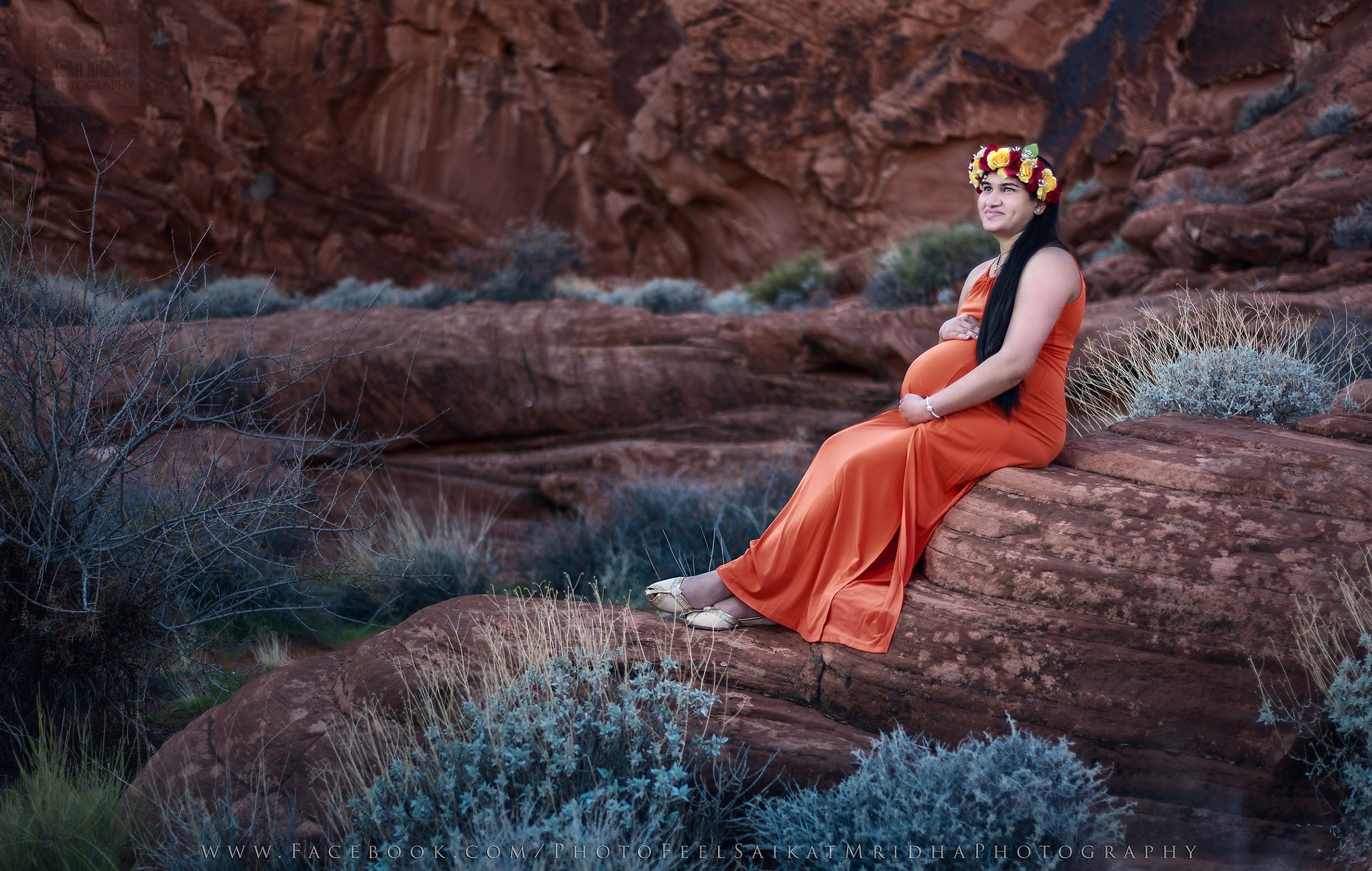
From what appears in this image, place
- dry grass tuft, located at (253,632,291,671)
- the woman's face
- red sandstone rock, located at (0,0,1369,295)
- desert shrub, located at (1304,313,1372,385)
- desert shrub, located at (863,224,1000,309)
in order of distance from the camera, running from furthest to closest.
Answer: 1. red sandstone rock, located at (0,0,1369,295)
2. desert shrub, located at (863,224,1000,309)
3. desert shrub, located at (1304,313,1372,385)
4. dry grass tuft, located at (253,632,291,671)
5. the woman's face

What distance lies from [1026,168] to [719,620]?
2134 mm

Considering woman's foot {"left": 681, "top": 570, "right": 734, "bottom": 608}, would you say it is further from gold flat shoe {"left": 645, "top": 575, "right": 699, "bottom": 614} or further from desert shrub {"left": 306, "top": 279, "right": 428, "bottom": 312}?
desert shrub {"left": 306, "top": 279, "right": 428, "bottom": 312}

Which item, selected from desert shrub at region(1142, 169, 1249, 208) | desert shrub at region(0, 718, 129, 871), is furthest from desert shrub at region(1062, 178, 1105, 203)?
desert shrub at region(0, 718, 129, 871)

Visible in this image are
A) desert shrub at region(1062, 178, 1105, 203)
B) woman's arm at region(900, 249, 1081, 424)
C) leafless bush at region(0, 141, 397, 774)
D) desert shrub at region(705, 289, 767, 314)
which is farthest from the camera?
desert shrub at region(1062, 178, 1105, 203)

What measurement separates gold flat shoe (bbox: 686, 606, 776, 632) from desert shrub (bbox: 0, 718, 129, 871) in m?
2.00

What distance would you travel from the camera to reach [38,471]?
371 cm

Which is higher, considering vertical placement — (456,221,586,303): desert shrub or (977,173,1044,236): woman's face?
(977,173,1044,236): woman's face

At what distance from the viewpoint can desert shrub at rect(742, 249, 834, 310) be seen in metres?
13.5

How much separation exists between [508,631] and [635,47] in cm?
1567

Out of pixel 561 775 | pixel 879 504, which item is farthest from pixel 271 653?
pixel 879 504

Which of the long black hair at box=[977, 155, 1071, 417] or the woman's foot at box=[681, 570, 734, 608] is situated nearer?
the long black hair at box=[977, 155, 1071, 417]

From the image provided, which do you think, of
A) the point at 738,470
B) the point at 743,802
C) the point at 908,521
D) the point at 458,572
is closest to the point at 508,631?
the point at 743,802

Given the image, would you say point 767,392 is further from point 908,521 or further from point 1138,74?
point 1138,74

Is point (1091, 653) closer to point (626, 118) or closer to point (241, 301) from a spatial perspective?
point (241, 301)
